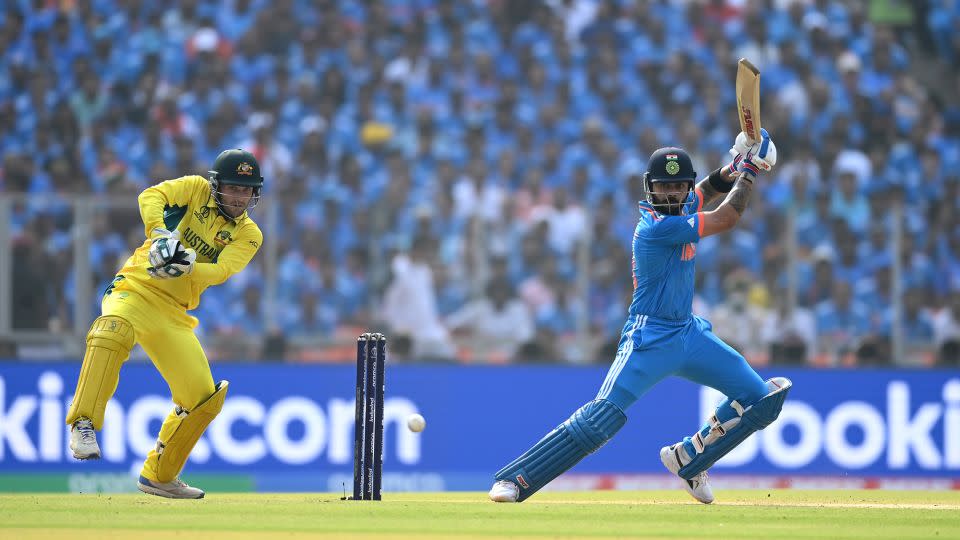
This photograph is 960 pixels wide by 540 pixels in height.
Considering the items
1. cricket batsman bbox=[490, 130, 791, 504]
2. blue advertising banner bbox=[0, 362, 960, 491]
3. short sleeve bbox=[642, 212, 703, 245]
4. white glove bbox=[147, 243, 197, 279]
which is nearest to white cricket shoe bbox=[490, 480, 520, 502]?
cricket batsman bbox=[490, 130, 791, 504]

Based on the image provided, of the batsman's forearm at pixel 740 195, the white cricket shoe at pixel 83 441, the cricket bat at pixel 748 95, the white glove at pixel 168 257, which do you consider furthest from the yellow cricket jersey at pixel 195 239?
the cricket bat at pixel 748 95

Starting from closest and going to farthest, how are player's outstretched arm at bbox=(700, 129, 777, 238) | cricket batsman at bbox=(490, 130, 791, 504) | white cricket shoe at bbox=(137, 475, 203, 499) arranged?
1. player's outstretched arm at bbox=(700, 129, 777, 238)
2. cricket batsman at bbox=(490, 130, 791, 504)
3. white cricket shoe at bbox=(137, 475, 203, 499)

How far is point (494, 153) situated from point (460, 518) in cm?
964

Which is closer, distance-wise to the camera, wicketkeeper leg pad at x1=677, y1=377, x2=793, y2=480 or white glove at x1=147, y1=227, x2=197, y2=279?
white glove at x1=147, y1=227, x2=197, y2=279

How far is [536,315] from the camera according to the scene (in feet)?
48.0

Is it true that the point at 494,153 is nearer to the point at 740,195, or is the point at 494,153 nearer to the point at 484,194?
the point at 484,194

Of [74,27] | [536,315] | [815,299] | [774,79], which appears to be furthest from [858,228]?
[74,27]

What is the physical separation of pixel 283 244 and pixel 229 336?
1009 millimetres

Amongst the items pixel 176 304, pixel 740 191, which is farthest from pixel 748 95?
pixel 176 304

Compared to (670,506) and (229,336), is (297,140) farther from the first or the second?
(670,506)

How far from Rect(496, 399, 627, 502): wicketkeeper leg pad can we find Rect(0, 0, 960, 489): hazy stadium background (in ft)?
17.0

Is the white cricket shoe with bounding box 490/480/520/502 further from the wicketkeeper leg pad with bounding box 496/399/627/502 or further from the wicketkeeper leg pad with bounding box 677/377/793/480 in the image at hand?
the wicketkeeper leg pad with bounding box 677/377/793/480

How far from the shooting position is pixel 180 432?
9.48 m

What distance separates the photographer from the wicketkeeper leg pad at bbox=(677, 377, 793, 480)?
30.1 feet
